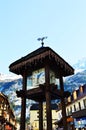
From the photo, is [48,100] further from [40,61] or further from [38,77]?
[40,61]

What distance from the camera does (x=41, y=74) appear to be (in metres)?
15.2

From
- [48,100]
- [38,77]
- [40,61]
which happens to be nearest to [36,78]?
[38,77]

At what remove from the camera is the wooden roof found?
1473cm

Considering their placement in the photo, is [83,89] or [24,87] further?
[83,89]

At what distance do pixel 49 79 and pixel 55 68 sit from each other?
1.77 metres

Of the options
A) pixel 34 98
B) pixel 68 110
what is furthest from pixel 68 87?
pixel 34 98

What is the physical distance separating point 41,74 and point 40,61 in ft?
3.04

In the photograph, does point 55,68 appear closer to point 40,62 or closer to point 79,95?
point 40,62

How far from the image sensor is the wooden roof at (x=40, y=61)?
14727mm

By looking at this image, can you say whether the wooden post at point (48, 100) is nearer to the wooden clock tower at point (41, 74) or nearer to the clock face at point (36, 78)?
the wooden clock tower at point (41, 74)

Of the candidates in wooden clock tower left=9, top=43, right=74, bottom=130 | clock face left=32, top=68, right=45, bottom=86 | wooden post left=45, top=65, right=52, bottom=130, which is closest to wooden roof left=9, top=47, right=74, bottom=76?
wooden clock tower left=9, top=43, right=74, bottom=130

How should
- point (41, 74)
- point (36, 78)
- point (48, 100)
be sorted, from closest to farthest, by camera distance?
point (48, 100) → point (41, 74) → point (36, 78)

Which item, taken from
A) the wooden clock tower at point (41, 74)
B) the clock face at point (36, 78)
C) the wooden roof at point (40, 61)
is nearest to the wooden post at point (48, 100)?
the wooden clock tower at point (41, 74)

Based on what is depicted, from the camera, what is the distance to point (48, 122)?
43.0 ft
